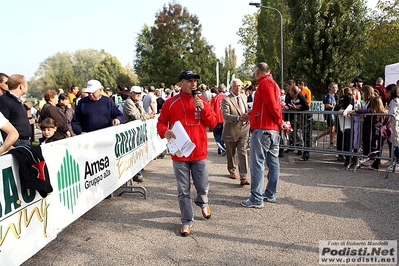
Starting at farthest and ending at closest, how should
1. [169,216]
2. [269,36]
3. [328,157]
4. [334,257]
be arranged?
[269,36] < [328,157] < [169,216] < [334,257]

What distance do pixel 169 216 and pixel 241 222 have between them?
1071mm

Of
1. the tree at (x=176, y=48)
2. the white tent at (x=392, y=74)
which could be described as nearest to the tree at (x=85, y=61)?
the tree at (x=176, y=48)

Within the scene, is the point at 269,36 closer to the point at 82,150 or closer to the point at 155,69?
the point at 155,69

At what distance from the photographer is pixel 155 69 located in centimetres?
4497

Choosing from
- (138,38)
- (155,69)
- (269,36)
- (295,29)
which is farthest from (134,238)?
(138,38)

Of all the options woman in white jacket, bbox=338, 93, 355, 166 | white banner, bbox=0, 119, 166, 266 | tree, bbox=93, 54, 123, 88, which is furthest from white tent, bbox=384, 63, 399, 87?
tree, bbox=93, 54, 123, 88

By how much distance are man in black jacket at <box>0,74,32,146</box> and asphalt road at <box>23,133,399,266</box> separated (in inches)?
60.3

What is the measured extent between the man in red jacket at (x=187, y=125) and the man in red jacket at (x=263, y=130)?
3.65ft

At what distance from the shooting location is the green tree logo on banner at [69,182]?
3967 mm

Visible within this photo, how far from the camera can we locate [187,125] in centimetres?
437

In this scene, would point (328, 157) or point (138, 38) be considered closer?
point (328, 157)

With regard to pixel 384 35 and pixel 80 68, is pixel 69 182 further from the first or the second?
pixel 80 68

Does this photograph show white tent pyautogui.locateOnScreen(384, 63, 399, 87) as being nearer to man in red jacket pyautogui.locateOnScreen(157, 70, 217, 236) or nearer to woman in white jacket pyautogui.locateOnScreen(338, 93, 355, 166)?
woman in white jacket pyautogui.locateOnScreen(338, 93, 355, 166)

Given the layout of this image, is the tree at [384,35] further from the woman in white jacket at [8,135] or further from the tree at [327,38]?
the woman in white jacket at [8,135]
